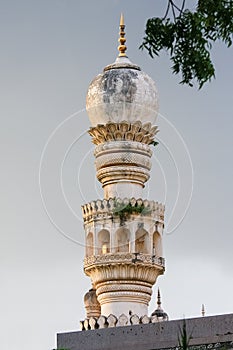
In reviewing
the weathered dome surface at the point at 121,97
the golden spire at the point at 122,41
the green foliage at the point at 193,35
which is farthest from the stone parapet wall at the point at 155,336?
the golden spire at the point at 122,41

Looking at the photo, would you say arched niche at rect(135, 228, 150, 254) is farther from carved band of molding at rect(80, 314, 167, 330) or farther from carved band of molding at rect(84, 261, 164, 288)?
carved band of molding at rect(80, 314, 167, 330)

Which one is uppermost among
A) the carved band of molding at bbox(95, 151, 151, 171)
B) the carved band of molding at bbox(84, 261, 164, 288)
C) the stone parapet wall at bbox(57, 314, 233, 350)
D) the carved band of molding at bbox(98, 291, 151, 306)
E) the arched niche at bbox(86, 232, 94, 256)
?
the carved band of molding at bbox(95, 151, 151, 171)

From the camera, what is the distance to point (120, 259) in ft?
109

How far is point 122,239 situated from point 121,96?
3987 mm

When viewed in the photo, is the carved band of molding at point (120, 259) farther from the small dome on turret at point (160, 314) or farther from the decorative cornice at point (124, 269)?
Answer: the small dome on turret at point (160, 314)

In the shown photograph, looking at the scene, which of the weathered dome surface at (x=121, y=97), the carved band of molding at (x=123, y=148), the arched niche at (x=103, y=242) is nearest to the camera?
the arched niche at (x=103, y=242)

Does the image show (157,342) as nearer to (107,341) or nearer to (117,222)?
(107,341)

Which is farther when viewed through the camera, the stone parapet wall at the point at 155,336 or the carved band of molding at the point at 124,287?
the carved band of molding at the point at 124,287

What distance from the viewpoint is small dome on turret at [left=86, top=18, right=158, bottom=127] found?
3484cm

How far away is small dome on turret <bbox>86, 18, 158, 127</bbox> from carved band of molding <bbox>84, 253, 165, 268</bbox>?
12.8 ft

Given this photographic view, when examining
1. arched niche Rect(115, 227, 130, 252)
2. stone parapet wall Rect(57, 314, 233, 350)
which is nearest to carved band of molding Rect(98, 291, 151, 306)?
arched niche Rect(115, 227, 130, 252)

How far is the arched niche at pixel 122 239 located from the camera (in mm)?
33750

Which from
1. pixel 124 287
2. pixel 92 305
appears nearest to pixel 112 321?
pixel 124 287

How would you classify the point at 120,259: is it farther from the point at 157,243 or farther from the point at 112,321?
the point at 112,321
